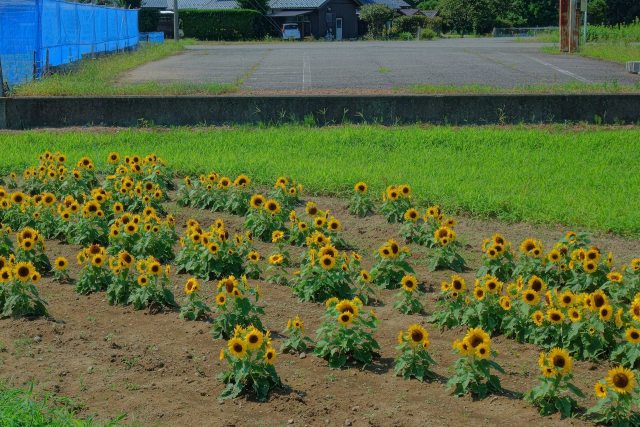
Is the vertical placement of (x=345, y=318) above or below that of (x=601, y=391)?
above

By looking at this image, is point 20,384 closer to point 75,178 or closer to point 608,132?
point 75,178

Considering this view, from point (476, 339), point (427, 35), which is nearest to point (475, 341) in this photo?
point (476, 339)

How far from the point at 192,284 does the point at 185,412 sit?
1.09m

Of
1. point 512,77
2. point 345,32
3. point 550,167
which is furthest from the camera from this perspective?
point 345,32

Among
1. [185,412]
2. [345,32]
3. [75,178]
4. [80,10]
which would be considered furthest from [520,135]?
[345,32]

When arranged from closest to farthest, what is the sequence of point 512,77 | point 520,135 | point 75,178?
1. point 75,178
2. point 520,135
3. point 512,77

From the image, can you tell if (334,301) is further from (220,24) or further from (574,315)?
(220,24)

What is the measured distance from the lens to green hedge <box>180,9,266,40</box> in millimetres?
57406

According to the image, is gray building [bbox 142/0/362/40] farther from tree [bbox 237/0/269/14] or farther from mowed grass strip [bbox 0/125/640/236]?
mowed grass strip [bbox 0/125/640/236]

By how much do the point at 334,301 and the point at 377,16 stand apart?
2430 inches

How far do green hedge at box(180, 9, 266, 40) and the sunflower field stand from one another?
50497 millimetres

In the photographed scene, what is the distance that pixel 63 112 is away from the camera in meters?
13.6

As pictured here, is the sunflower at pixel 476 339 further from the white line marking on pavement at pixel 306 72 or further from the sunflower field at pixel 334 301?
the white line marking on pavement at pixel 306 72

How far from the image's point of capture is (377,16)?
2557 inches
